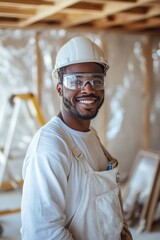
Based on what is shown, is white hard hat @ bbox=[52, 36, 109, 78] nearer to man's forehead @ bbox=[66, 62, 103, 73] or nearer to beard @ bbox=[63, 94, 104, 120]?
man's forehead @ bbox=[66, 62, 103, 73]

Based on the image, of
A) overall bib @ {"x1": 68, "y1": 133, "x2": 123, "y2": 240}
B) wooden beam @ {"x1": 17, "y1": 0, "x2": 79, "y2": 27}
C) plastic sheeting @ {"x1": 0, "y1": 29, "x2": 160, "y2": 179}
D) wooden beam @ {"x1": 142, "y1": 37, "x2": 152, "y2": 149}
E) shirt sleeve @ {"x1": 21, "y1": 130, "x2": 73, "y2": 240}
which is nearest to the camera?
shirt sleeve @ {"x1": 21, "y1": 130, "x2": 73, "y2": 240}

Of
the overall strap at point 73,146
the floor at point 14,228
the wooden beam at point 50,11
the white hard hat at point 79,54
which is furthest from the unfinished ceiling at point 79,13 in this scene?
the floor at point 14,228

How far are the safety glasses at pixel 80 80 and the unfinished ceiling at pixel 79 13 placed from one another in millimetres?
1598

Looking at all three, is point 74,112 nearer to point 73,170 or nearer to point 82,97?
point 82,97

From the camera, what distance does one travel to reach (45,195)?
3.84ft

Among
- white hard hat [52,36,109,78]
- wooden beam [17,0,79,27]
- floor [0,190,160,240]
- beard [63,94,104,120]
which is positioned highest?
wooden beam [17,0,79,27]

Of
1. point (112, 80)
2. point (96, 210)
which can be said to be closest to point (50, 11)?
point (112, 80)

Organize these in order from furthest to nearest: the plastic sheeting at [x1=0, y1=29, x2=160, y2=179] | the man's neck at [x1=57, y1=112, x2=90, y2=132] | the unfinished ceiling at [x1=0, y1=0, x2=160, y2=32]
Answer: the plastic sheeting at [x1=0, y1=29, x2=160, y2=179]
the unfinished ceiling at [x1=0, y1=0, x2=160, y2=32]
the man's neck at [x1=57, y1=112, x2=90, y2=132]

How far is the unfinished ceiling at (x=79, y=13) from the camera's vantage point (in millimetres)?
3072

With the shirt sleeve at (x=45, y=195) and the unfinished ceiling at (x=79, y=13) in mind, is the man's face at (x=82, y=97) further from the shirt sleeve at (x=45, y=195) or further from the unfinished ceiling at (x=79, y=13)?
the unfinished ceiling at (x=79, y=13)

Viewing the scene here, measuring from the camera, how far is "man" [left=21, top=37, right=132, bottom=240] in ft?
3.87

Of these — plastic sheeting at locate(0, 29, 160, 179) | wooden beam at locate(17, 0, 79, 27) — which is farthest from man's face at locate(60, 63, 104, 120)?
plastic sheeting at locate(0, 29, 160, 179)

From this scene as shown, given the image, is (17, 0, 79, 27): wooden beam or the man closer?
the man

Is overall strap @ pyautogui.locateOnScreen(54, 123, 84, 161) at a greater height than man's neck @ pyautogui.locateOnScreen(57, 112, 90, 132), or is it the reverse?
man's neck @ pyautogui.locateOnScreen(57, 112, 90, 132)
